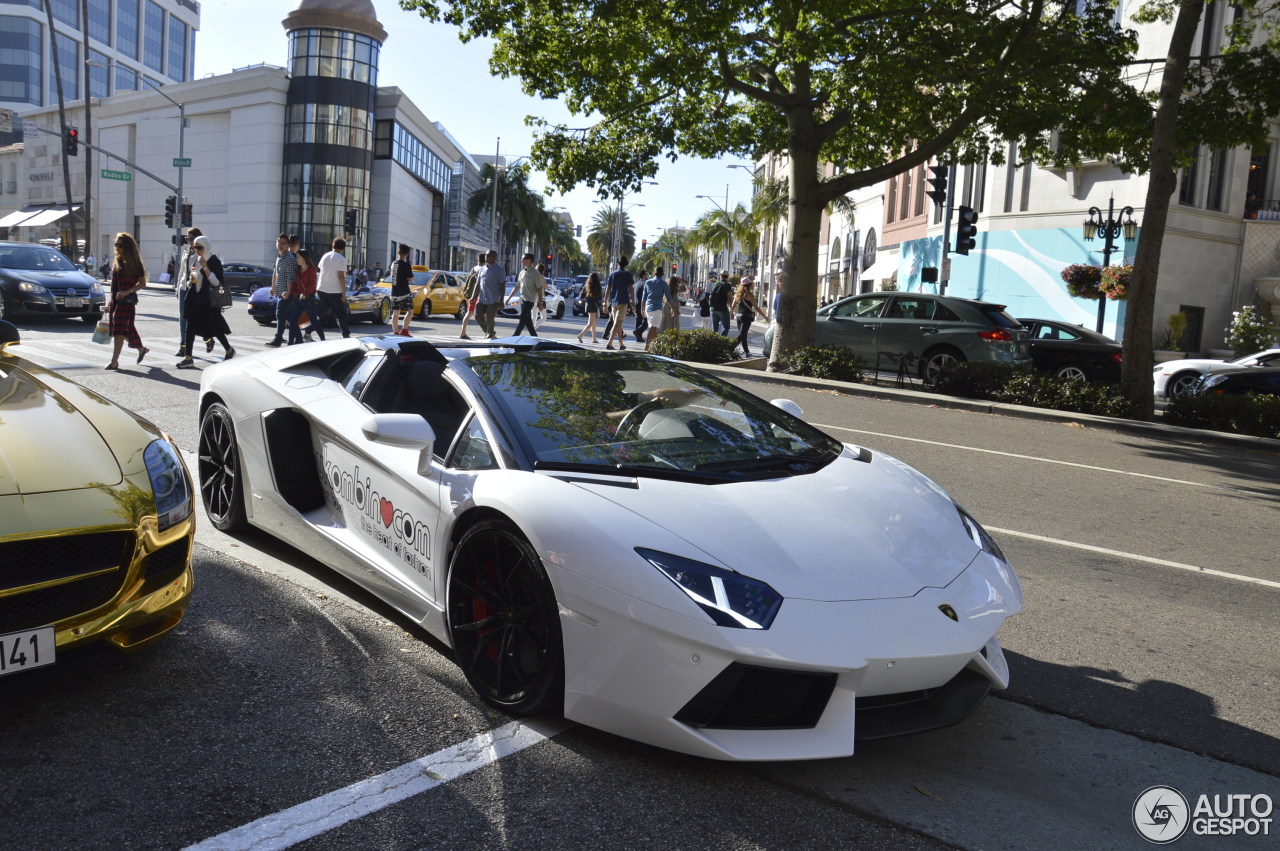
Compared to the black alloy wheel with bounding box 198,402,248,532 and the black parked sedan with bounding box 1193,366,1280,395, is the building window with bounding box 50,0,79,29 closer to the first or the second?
the black parked sedan with bounding box 1193,366,1280,395

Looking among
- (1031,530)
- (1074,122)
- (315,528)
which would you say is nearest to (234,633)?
(315,528)

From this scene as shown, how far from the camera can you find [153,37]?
11044 centimetres

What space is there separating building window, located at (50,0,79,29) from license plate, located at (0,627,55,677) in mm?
112716

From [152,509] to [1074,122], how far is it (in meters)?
15.6

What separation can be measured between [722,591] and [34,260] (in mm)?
20667

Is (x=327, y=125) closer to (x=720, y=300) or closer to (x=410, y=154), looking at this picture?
(x=410, y=154)

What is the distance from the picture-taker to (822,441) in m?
4.42

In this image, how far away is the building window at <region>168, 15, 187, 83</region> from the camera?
11519cm

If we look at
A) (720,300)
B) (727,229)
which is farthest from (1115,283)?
(727,229)

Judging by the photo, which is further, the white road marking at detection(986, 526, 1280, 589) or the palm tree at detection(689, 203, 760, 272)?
the palm tree at detection(689, 203, 760, 272)

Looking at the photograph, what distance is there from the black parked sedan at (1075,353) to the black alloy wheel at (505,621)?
15.6 metres

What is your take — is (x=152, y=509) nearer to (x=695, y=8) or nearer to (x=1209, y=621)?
(x=1209, y=621)

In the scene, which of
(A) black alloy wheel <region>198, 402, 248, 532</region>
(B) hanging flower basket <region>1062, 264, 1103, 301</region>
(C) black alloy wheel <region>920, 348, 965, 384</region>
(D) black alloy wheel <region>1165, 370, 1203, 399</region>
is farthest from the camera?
(B) hanging flower basket <region>1062, 264, 1103, 301</region>

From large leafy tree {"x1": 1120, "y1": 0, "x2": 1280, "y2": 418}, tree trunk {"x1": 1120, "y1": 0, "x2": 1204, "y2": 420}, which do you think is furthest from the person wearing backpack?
tree trunk {"x1": 1120, "y1": 0, "x2": 1204, "y2": 420}
